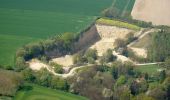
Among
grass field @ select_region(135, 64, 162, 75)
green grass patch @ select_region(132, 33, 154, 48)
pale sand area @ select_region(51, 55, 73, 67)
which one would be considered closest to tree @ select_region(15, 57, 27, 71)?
pale sand area @ select_region(51, 55, 73, 67)

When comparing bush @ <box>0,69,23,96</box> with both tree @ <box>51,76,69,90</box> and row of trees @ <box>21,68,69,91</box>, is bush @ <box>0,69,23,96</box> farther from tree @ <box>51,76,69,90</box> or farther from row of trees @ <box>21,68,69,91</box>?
tree @ <box>51,76,69,90</box>

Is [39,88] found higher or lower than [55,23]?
lower

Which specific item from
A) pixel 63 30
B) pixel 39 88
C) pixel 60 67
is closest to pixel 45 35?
pixel 63 30

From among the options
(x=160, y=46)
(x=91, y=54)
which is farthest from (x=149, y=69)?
(x=91, y=54)

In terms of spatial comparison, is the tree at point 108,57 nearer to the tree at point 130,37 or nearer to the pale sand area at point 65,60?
the pale sand area at point 65,60

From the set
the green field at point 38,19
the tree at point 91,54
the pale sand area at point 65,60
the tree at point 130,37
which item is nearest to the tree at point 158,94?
the tree at point 91,54

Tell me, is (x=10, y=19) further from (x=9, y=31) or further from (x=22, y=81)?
(x=22, y=81)

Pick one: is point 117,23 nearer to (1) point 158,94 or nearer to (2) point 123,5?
(2) point 123,5
